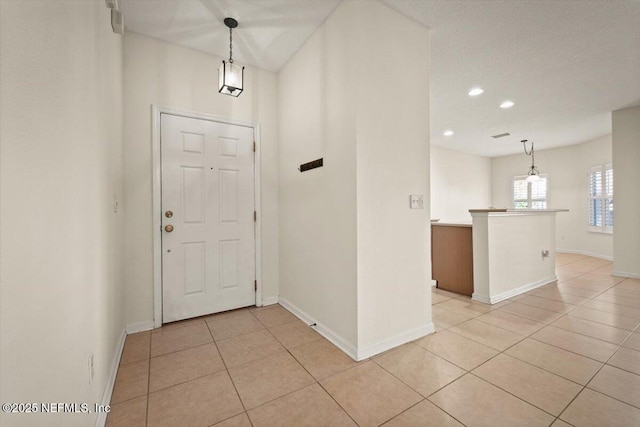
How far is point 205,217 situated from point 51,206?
6.43 feet

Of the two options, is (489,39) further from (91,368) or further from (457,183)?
(457,183)

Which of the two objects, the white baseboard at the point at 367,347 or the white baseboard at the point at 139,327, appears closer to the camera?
the white baseboard at the point at 367,347

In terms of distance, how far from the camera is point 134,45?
2.59 meters

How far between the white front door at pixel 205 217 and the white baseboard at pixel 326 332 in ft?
1.68

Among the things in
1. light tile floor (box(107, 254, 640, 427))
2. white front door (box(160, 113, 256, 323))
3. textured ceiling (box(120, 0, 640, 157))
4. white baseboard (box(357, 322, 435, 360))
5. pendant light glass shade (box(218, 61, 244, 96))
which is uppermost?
textured ceiling (box(120, 0, 640, 157))

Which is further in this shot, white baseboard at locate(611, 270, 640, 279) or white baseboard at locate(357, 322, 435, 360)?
white baseboard at locate(611, 270, 640, 279)

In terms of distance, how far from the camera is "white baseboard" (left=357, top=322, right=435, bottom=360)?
209 centimetres

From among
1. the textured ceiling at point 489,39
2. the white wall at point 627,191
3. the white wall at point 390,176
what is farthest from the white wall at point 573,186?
the white wall at point 390,176

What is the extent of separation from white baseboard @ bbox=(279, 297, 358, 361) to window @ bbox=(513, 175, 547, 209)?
8.03m

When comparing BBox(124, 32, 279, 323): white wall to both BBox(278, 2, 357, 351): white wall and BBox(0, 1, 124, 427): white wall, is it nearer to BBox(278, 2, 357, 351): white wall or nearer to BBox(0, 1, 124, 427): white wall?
BBox(278, 2, 357, 351): white wall

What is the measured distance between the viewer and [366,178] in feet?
6.95

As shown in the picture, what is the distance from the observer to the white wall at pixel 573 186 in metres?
6.33

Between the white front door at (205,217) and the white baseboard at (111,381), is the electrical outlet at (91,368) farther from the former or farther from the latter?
the white front door at (205,217)

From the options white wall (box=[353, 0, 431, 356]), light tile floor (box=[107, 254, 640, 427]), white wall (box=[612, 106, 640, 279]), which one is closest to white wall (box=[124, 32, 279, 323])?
light tile floor (box=[107, 254, 640, 427])
